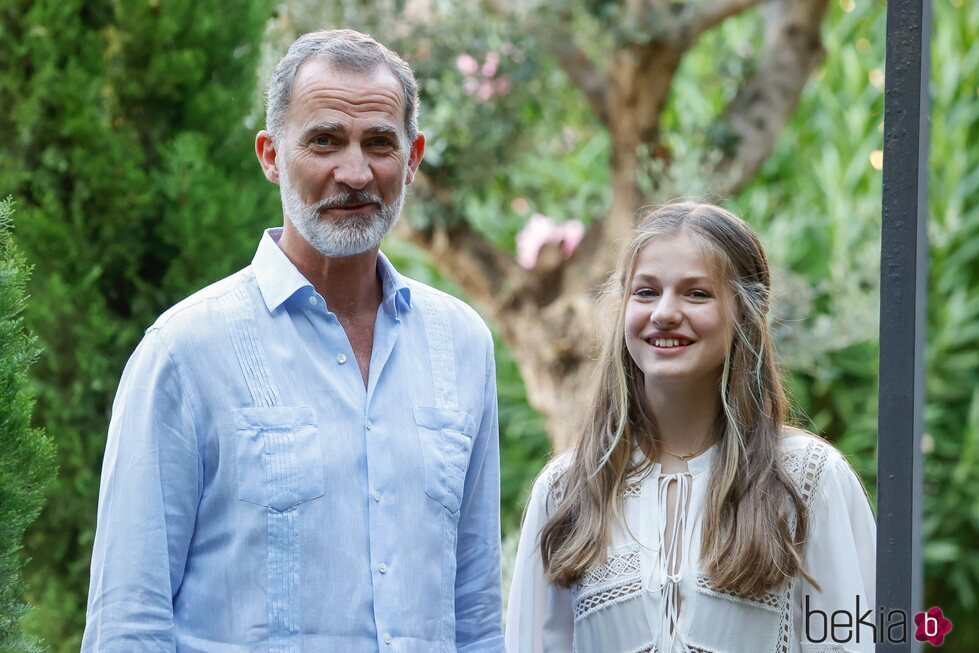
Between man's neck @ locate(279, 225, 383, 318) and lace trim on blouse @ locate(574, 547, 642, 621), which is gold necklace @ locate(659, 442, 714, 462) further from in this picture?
man's neck @ locate(279, 225, 383, 318)

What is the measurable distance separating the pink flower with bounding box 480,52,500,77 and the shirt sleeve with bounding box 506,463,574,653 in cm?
299

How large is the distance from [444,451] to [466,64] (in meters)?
3.07

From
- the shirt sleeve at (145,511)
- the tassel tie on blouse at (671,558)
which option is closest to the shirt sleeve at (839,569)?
the tassel tie on blouse at (671,558)

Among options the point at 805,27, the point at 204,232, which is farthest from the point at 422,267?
the point at 204,232

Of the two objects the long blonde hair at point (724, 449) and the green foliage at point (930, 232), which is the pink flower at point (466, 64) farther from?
the long blonde hair at point (724, 449)

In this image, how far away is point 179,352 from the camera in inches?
79.7

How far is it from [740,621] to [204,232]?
1888mm

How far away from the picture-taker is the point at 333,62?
2.16 m

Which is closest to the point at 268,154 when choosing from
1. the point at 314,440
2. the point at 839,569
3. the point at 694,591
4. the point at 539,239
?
the point at 314,440

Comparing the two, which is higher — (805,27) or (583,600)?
(805,27)

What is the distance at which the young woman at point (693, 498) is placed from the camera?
221 centimetres

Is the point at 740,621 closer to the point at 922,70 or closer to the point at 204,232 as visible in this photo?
the point at 922,70

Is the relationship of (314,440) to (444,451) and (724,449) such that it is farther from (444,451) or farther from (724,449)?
(724,449)

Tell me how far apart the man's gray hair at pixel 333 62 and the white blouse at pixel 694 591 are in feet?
2.66
